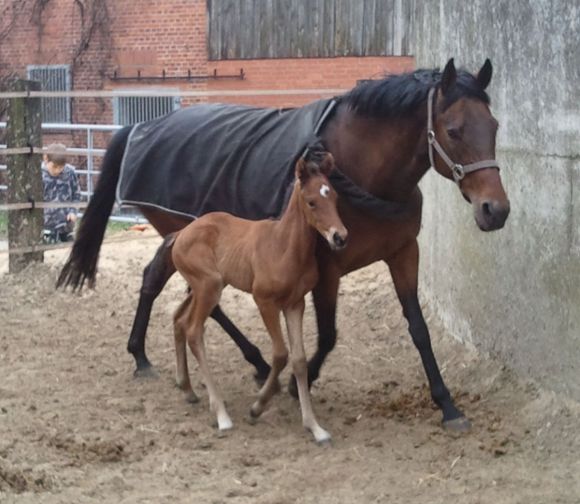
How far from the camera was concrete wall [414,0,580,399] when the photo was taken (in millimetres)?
5000

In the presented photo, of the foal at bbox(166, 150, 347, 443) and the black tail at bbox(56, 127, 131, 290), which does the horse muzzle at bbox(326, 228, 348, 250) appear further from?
the black tail at bbox(56, 127, 131, 290)

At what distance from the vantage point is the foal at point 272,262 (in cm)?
484

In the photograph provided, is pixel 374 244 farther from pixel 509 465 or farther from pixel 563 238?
pixel 509 465

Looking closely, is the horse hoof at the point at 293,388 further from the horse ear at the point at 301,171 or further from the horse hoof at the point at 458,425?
the horse ear at the point at 301,171

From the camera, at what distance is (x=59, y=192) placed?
11430 millimetres

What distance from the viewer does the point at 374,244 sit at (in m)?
5.27

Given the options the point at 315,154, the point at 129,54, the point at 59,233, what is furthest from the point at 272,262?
the point at 129,54

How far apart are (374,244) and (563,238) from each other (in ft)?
3.05

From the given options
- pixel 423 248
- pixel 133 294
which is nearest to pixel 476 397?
pixel 423 248

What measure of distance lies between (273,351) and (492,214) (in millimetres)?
1370

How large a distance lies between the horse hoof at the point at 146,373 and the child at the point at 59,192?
4964mm

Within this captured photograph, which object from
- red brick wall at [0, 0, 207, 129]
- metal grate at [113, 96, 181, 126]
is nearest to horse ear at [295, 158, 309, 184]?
metal grate at [113, 96, 181, 126]

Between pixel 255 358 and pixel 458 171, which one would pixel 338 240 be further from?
pixel 255 358

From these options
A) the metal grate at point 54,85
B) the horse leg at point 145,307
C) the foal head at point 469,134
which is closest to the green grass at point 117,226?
the horse leg at point 145,307
